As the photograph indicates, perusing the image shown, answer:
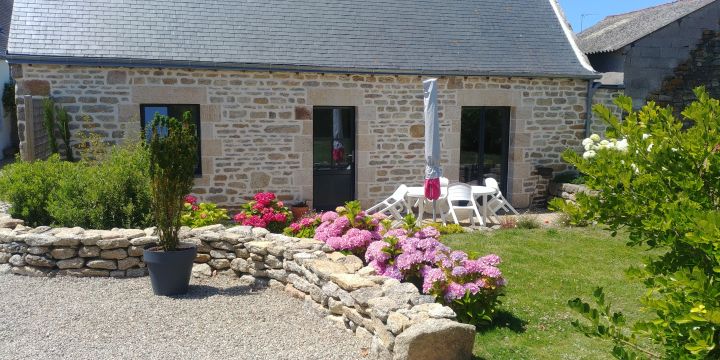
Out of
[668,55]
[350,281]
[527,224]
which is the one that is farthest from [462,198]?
[668,55]

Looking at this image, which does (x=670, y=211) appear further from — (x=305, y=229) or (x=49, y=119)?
(x=49, y=119)

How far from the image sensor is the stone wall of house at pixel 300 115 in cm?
872

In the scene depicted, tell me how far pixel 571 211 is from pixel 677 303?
0.62 metres

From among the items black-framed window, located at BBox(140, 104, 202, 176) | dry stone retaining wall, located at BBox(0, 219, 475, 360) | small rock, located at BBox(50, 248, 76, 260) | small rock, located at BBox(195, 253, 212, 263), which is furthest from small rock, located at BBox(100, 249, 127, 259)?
black-framed window, located at BBox(140, 104, 202, 176)

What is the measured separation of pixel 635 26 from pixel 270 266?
11030 millimetres

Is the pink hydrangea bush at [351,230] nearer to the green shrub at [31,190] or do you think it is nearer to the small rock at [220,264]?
the small rock at [220,264]

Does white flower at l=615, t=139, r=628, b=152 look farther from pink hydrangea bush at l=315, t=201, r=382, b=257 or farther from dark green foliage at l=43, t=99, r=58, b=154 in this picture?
dark green foliage at l=43, t=99, r=58, b=154

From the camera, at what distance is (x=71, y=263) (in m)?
5.85

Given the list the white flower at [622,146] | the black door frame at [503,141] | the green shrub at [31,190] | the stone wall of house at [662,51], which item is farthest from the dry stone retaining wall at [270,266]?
the stone wall of house at [662,51]

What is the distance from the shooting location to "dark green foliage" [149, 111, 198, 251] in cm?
521

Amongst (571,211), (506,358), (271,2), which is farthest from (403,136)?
(571,211)

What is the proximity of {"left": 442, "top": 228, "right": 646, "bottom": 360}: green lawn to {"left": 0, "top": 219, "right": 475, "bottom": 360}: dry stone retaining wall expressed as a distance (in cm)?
71

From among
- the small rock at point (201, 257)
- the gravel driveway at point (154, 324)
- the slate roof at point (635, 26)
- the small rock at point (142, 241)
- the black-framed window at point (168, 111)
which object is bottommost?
the gravel driveway at point (154, 324)

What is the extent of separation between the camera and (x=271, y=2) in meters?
10.4
